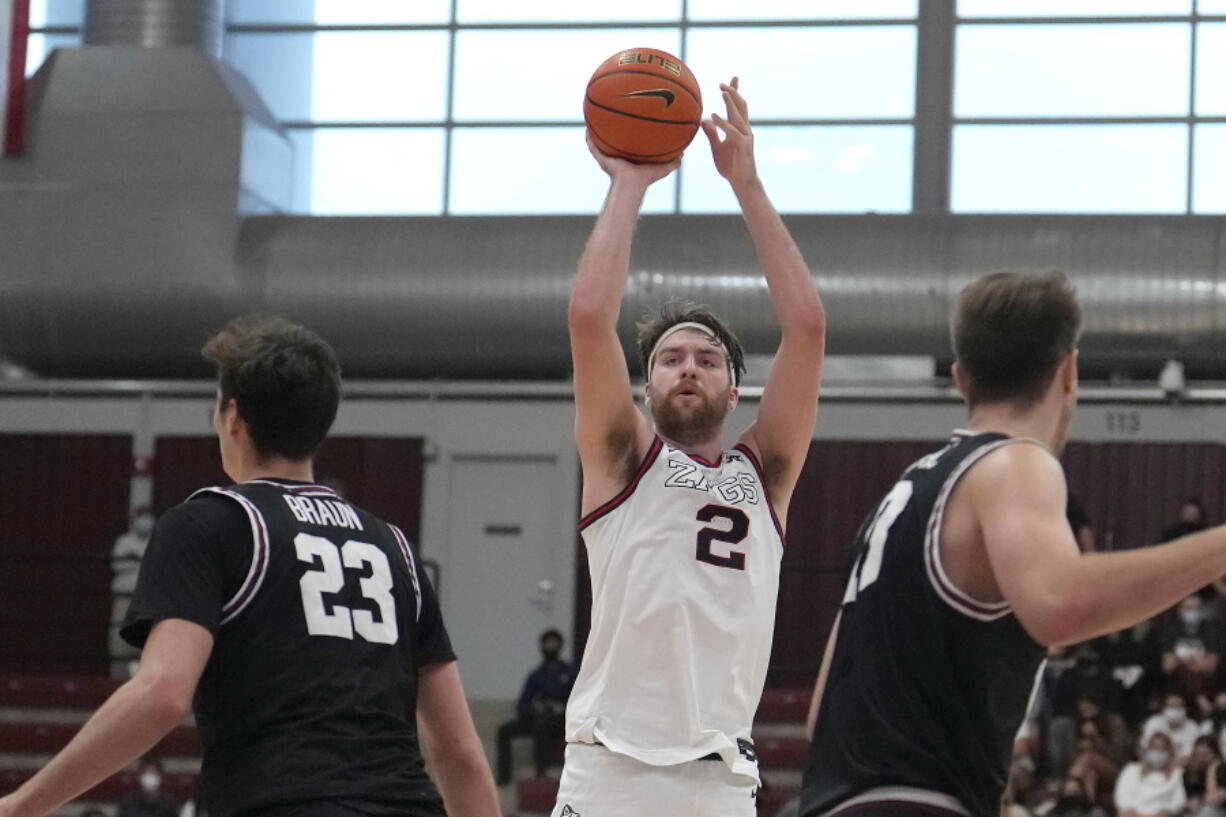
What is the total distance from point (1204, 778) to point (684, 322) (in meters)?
10.8

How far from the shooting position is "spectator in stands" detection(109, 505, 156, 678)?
19.1 m

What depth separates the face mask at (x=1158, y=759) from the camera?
1419 centimetres

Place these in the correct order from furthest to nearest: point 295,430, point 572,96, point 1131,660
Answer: point 572,96 → point 1131,660 → point 295,430

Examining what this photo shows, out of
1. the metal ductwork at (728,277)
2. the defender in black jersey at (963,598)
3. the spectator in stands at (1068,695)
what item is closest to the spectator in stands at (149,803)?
the metal ductwork at (728,277)

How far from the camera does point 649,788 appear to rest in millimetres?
4164

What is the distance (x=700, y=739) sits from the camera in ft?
13.8

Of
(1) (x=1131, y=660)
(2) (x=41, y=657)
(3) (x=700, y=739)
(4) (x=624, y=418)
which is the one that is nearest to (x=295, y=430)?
(4) (x=624, y=418)

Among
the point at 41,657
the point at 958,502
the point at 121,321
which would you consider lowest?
the point at 41,657

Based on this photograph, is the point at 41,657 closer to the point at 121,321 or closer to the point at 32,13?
the point at 121,321

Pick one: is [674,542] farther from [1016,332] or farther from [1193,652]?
[1193,652]

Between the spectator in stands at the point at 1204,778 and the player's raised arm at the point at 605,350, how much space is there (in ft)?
34.3

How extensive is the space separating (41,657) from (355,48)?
806cm

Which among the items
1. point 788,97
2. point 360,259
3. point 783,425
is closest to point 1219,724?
point 788,97

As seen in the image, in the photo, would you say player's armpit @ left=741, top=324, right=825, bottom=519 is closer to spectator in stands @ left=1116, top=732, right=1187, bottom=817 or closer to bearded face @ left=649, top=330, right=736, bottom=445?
bearded face @ left=649, top=330, right=736, bottom=445
